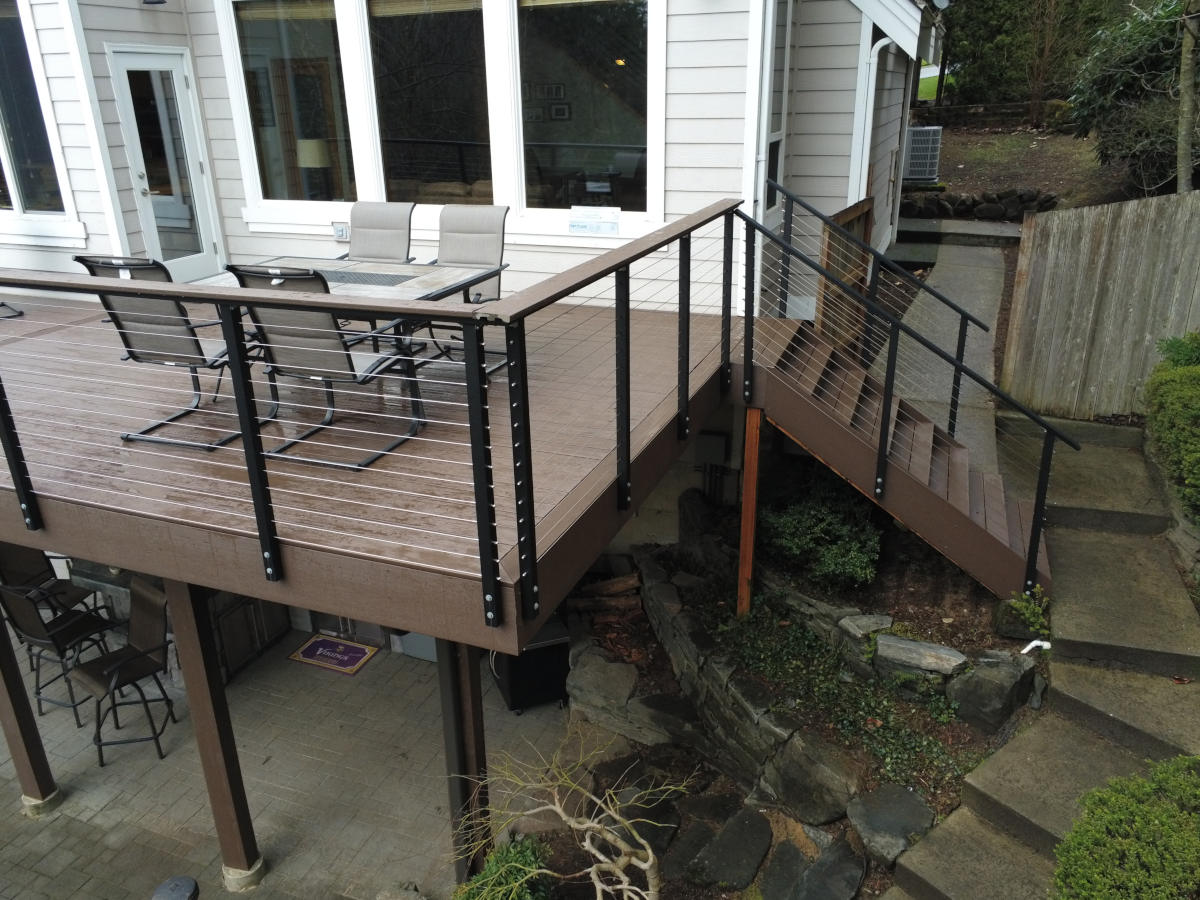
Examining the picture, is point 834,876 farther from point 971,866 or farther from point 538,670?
point 538,670

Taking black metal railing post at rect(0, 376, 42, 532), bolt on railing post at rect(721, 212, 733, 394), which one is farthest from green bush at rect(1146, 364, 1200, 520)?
black metal railing post at rect(0, 376, 42, 532)

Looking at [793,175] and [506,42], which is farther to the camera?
[793,175]

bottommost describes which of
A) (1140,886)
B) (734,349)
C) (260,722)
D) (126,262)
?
(260,722)

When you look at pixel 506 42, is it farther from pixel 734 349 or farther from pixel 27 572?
pixel 27 572

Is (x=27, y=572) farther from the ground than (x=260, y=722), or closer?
farther from the ground

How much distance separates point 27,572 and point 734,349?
5.69 m

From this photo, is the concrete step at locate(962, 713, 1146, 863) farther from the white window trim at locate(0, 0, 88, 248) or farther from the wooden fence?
the white window trim at locate(0, 0, 88, 248)

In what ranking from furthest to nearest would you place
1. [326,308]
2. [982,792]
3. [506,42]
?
1. [506,42]
2. [982,792]
3. [326,308]

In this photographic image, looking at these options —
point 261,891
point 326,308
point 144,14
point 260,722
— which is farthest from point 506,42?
point 261,891

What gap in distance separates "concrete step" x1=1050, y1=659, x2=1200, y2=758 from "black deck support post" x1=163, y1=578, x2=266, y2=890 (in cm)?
425

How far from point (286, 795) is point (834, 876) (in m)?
3.53

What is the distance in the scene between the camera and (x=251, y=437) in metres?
3.06

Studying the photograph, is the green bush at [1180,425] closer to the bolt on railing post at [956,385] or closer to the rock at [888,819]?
the bolt on railing post at [956,385]

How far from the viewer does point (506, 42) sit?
20.2 feet
